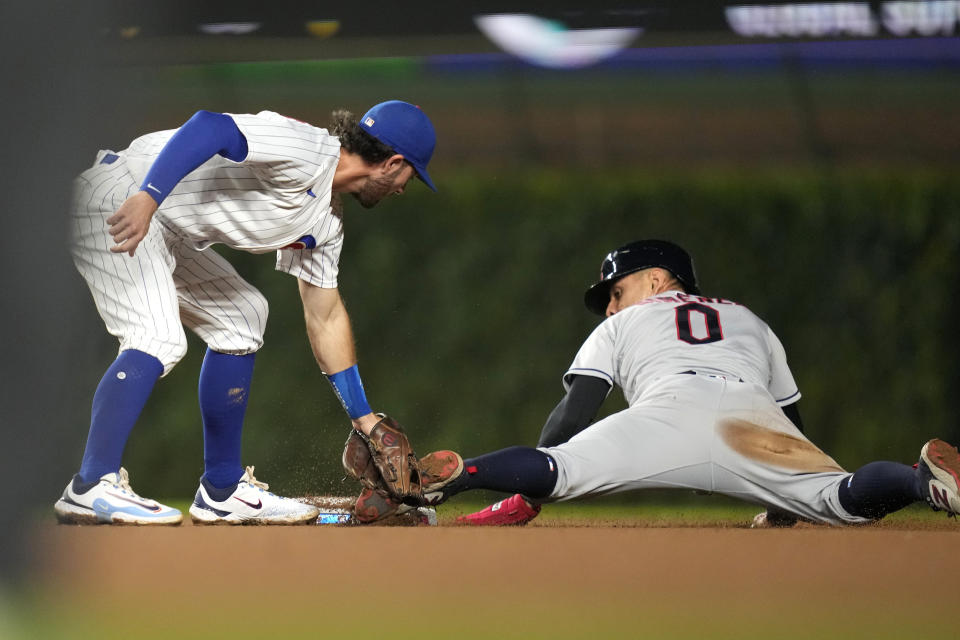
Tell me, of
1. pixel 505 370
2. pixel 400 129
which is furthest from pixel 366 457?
pixel 505 370

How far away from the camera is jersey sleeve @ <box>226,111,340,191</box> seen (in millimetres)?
2045

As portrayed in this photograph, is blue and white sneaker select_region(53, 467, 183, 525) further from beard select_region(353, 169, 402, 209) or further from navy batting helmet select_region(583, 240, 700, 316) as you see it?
navy batting helmet select_region(583, 240, 700, 316)

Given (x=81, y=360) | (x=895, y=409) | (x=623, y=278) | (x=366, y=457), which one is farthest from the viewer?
(x=895, y=409)

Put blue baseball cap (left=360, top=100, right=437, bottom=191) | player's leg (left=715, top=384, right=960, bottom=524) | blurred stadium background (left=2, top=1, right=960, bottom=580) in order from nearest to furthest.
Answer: player's leg (left=715, top=384, right=960, bottom=524)
blue baseball cap (left=360, top=100, right=437, bottom=191)
blurred stadium background (left=2, top=1, right=960, bottom=580)

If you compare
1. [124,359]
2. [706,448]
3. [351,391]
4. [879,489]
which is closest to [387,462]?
[351,391]

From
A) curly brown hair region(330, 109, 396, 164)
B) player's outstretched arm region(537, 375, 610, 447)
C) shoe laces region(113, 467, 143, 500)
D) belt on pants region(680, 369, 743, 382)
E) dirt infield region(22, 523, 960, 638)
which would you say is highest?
curly brown hair region(330, 109, 396, 164)

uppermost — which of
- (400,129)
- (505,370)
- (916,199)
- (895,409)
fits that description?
(400,129)

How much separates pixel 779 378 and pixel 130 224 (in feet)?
5.42

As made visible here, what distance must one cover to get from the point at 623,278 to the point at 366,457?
103 cm

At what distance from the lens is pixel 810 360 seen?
13.6 feet

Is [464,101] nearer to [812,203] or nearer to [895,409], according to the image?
[812,203]

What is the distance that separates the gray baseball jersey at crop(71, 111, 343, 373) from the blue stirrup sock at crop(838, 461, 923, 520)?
132 cm

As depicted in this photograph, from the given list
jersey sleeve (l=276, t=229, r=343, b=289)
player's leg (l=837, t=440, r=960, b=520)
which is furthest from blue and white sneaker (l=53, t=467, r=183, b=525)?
player's leg (l=837, t=440, r=960, b=520)

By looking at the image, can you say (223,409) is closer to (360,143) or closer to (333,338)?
(333,338)
